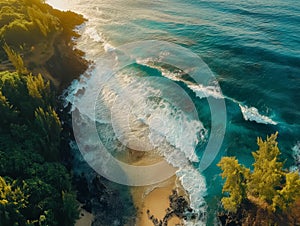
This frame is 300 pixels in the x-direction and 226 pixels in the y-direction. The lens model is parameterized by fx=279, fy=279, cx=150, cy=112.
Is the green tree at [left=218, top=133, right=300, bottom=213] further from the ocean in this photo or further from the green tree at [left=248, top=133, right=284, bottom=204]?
the ocean

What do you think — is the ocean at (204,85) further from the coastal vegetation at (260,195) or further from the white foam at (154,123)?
the coastal vegetation at (260,195)

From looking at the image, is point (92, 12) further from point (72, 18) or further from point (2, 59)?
point (2, 59)

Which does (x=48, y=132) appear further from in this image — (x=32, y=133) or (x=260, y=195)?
(x=260, y=195)

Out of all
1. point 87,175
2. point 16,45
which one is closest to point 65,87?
point 16,45

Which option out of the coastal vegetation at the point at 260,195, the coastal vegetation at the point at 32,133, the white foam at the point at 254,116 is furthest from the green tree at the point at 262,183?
the coastal vegetation at the point at 32,133

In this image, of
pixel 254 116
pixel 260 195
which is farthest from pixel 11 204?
pixel 254 116

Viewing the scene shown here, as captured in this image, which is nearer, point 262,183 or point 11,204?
point 11,204
